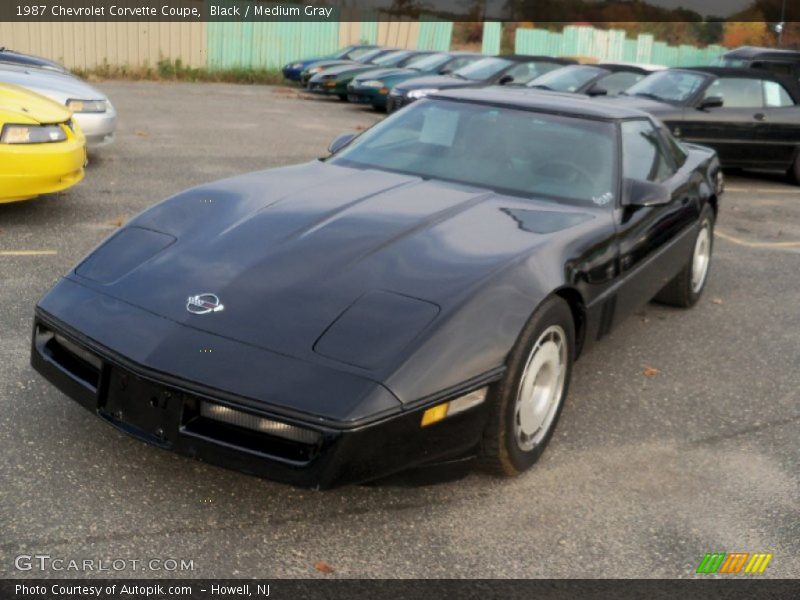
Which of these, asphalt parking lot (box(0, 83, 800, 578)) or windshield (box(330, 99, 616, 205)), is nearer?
asphalt parking lot (box(0, 83, 800, 578))

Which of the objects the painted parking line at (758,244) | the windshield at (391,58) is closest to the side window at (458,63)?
the windshield at (391,58)

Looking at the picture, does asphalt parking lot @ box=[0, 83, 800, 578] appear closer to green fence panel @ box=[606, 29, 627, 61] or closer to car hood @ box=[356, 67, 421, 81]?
car hood @ box=[356, 67, 421, 81]

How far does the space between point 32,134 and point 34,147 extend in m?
0.11

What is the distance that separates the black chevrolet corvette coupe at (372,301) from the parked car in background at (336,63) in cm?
1651

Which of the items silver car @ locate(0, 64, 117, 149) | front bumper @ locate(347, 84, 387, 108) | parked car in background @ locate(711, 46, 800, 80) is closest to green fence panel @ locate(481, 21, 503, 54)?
front bumper @ locate(347, 84, 387, 108)

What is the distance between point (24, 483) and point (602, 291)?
2.54m

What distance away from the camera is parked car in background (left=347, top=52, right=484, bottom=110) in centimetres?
1767

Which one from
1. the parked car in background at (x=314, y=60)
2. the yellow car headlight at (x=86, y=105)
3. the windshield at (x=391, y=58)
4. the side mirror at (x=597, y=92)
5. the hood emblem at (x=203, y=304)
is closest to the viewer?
the hood emblem at (x=203, y=304)

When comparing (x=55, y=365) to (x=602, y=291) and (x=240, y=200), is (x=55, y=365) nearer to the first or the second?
(x=240, y=200)

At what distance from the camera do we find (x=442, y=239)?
3.89m

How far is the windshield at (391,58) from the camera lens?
2047cm

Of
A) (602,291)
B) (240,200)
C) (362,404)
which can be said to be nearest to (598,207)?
(602,291)

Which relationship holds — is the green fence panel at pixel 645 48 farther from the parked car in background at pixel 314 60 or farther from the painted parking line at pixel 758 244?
the painted parking line at pixel 758 244

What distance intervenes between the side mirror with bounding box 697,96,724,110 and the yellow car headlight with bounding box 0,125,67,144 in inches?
296
